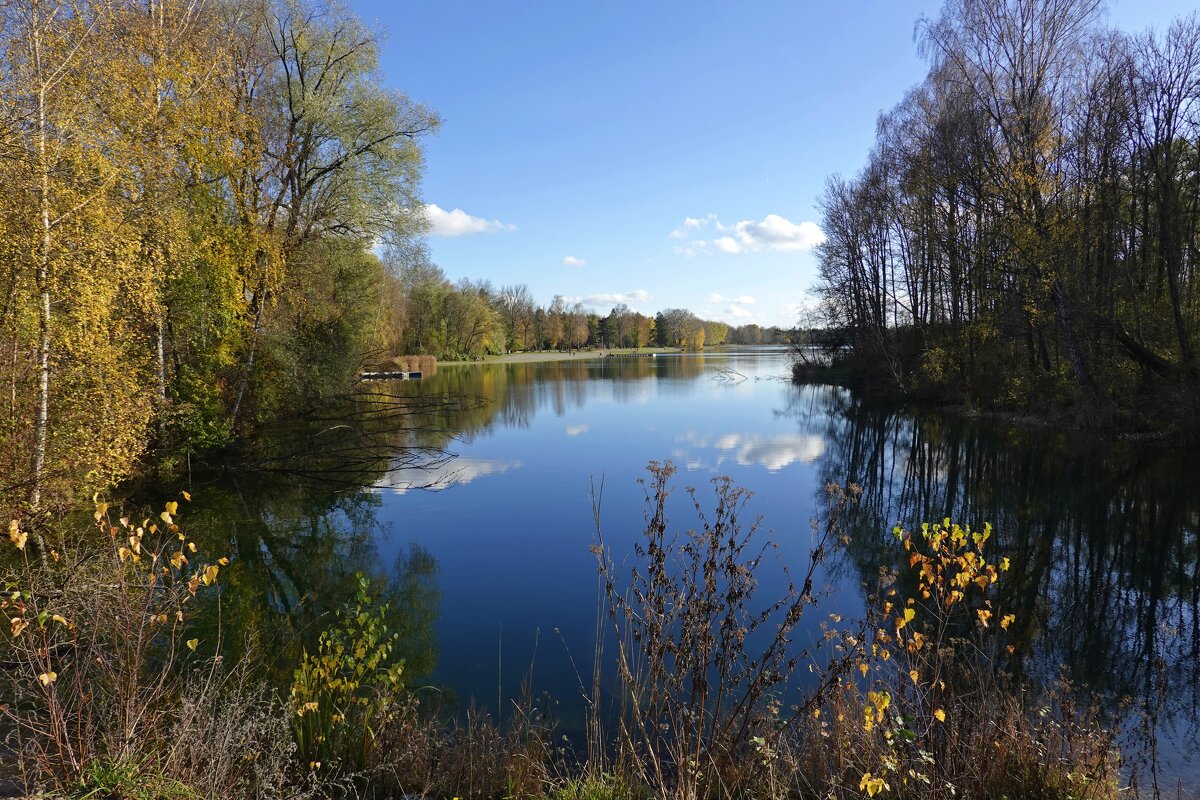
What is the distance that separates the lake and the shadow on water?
0.04 metres

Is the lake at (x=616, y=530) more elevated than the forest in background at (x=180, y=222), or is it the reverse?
the forest in background at (x=180, y=222)

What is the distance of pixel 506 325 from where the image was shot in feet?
319

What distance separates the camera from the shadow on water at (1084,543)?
→ 5.73m

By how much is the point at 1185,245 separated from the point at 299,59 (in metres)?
25.7

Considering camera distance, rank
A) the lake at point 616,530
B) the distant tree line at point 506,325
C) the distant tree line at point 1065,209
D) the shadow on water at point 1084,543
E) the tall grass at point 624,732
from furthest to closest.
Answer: the distant tree line at point 506,325 → the distant tree line at point 1065,209 → the lake at point 616,530 → the shadow on water at point 1084,543 → the tall grass at point 624,732

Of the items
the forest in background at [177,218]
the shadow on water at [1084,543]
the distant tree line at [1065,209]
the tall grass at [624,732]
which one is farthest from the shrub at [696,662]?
the distant tree line at [1065,209]

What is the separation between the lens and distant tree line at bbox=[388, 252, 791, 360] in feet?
178

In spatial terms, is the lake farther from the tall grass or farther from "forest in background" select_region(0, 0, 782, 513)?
"forest in background" select_region(0, 0, 782, 513)

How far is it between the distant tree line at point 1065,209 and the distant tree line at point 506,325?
18.8 meters

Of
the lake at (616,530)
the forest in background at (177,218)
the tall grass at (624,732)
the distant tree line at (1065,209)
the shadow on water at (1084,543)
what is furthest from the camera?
the distant tree line at (1065,209)

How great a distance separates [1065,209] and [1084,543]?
1438cm

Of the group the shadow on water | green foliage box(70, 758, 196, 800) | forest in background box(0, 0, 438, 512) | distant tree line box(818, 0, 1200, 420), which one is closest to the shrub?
the shadow on water

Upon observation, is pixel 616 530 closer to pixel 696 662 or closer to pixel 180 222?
pixel 696 662

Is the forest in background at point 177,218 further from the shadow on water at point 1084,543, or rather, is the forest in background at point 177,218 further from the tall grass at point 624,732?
the shadow on water at point 1084,543
